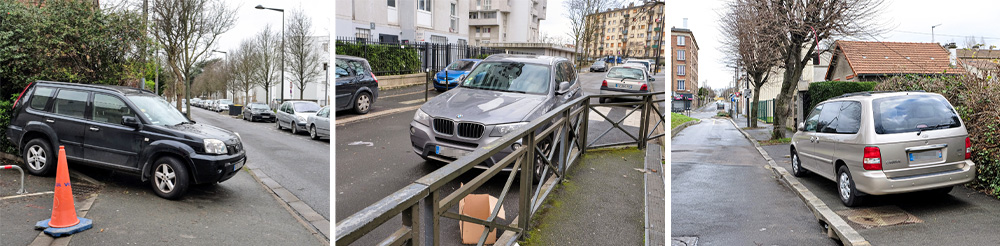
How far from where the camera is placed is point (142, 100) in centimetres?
365

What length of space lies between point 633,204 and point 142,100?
340cm

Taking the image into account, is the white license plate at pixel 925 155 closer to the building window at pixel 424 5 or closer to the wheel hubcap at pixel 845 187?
the wheel hubcap at pixel 845 187

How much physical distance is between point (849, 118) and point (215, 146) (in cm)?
Answer: 582

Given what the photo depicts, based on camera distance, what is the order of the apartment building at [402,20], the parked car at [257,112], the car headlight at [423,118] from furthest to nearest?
the parked car at [257,112]
the car headlight at [423,118]
the apartment building at [402,20]

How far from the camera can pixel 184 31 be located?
153 inches

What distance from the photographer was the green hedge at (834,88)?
7.84m

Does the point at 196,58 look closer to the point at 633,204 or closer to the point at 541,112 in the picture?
the point at 541,112

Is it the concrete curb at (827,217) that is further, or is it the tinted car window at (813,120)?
the tinted car window at (813,120)

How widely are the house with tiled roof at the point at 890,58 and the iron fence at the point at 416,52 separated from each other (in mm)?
7157

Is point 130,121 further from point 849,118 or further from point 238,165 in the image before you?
point 849,118

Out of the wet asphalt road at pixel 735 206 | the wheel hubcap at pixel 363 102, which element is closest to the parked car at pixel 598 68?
the wet asphalt road at pixel 735 206

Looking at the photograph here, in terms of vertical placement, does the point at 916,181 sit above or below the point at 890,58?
below

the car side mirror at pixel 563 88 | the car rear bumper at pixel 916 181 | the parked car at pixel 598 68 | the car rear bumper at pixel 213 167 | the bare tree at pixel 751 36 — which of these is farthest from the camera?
the bare tree at pixel 751 36

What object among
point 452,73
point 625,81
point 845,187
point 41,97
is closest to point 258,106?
point 41,97
